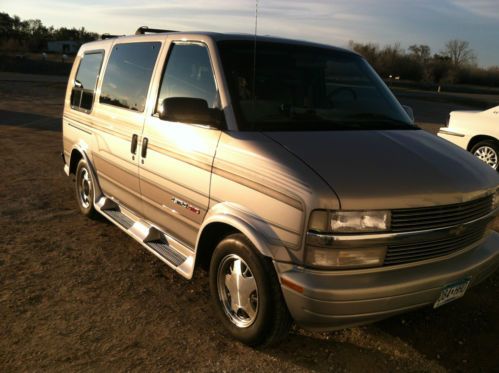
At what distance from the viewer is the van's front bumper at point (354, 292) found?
2.58m

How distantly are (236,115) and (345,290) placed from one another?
4.53ft

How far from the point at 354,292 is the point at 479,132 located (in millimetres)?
7216

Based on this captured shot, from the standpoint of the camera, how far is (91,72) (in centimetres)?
543

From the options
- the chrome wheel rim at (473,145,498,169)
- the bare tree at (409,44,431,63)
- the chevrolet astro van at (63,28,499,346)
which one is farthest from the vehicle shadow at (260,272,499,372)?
the bare tree at (409,44,431,63)

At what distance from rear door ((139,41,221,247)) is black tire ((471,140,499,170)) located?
680 centimetres

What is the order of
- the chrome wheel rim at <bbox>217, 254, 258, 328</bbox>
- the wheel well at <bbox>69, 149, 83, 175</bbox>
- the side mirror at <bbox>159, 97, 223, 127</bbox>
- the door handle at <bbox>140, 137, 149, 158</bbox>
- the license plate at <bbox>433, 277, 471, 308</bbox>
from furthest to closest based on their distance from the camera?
the wheel well at <bbox>69, 149, 83, 175</bbox>, the door handle at <bbox>140, 137, 149, 158</bbox>, the side mirror at <bbox>159, 97, 223, 127</bbox>, the chrome wheel rim at <bbox>217, 254, 258, 328</bbox>, the license plate at <bbox>433, 277, 471, 308</bbox>

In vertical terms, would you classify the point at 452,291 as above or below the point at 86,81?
below

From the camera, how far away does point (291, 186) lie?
2.63m

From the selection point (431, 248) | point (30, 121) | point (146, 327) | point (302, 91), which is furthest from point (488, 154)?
point (30, 121)

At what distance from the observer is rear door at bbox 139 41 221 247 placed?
3346mm

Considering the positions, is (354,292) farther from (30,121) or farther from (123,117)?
(30,121)

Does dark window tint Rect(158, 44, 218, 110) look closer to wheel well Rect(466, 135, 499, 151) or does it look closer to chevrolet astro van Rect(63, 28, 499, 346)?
chevrolet astro van Rect(63, 28, 499, 346)

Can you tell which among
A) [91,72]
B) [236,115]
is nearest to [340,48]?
[236,115]

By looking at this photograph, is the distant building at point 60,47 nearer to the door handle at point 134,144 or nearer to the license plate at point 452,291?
the door handle at point 134,144
